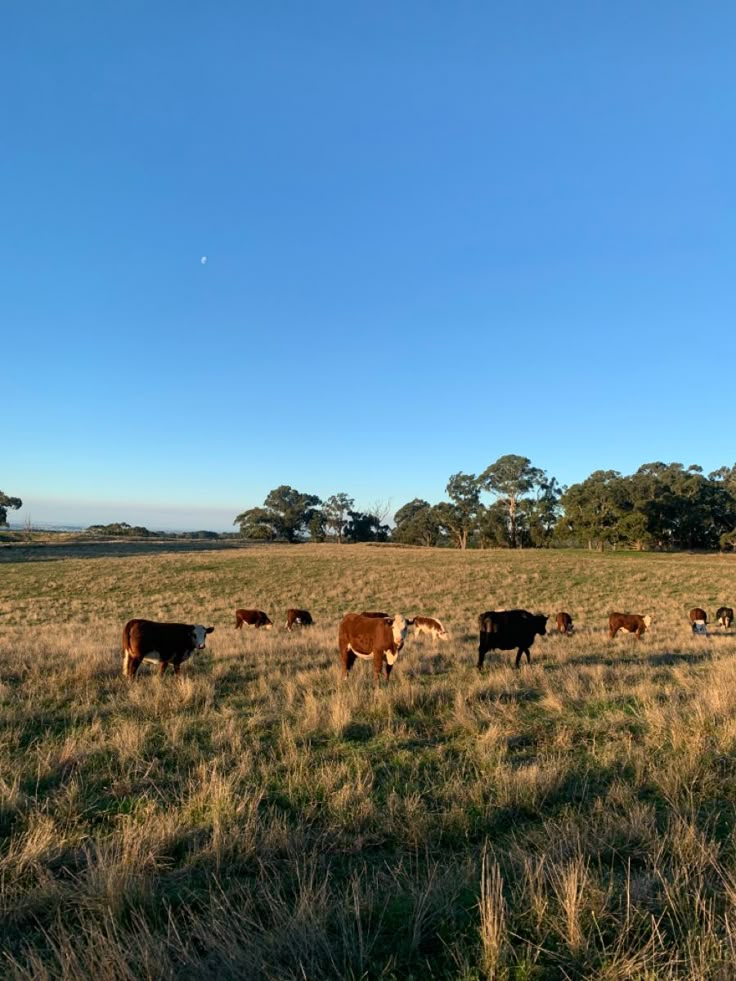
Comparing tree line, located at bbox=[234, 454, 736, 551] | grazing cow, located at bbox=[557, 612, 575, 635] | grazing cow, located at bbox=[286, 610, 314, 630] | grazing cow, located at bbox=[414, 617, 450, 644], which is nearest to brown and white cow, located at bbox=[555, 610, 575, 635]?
grazing cow, located at bbox=[557, 612, 575, 635]

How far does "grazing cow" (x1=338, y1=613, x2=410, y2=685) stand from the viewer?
9969mm

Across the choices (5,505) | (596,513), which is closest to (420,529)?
(596,513)

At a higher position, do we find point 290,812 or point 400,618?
point 400,618

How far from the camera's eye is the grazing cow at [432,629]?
1512 centimetres

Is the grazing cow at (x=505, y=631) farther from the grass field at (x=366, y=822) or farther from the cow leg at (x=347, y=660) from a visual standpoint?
the cow leg at (x=347, y=660)

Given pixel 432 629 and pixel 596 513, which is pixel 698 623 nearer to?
pixel 432 629

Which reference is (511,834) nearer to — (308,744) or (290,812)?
(290,812)

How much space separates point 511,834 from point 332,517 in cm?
11502

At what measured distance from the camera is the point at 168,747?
629 cm

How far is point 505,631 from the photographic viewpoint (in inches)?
453

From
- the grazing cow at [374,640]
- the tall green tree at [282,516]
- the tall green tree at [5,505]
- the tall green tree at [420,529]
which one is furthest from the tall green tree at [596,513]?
the tall green tree at [5,505]

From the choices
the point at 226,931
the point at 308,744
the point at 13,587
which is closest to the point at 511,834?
the point at 226,931

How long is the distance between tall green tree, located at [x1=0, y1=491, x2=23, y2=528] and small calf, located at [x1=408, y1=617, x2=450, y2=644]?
412ft

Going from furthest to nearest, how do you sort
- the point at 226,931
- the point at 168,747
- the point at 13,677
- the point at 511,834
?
the point at 13,677 < the point at 168,747 < the point at 511,834 < the point at 226,931
